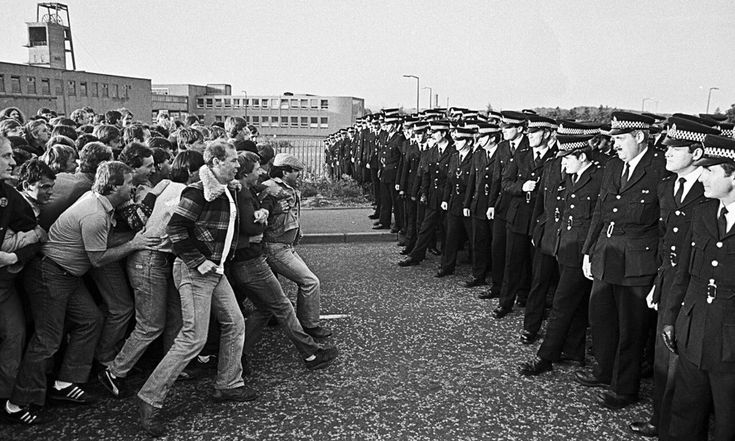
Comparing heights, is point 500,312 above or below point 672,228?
below

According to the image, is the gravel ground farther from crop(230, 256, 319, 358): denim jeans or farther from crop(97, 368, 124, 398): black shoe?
crop(230, 256, 319, 358): denim jeans

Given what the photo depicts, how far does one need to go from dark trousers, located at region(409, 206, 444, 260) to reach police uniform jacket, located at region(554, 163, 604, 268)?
3800mm

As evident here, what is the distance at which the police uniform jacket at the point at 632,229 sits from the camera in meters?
4.66

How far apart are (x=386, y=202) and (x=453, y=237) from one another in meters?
3.49

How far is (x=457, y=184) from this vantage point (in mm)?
8500

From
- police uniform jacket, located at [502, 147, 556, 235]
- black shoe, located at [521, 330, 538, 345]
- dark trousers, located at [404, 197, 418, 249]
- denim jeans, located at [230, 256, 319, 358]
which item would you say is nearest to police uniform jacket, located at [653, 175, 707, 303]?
black shoe, located at [521, 330, 538, 345]

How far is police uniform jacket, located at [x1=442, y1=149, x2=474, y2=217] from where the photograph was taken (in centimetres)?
846

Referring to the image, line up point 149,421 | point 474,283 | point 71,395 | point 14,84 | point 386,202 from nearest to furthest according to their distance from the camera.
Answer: point 149,421, point 71,395, point 474,283, point 386,202, point 14,84

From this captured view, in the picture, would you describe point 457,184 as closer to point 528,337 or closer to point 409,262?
point 409,262

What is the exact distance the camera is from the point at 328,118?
58.5 metres

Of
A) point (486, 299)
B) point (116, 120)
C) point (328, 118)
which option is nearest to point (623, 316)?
point (486, 299)

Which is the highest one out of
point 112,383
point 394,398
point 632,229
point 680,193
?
point 680,193

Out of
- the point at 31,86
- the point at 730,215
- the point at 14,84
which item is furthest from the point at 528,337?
the point at 31,86

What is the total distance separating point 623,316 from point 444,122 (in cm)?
555
